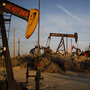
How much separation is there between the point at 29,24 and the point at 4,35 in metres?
0.87

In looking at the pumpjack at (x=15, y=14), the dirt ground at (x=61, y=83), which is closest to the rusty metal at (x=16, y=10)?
the pumpjack at (x=15, y=14)

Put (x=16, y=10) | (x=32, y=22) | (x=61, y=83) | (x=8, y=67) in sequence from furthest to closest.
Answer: (x=61, y=83)
(x=16, y=10)
(x=32, y=22)
(x=8, y=67)

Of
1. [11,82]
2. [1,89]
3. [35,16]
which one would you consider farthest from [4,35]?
[1,89]

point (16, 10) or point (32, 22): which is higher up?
point (16, 10)

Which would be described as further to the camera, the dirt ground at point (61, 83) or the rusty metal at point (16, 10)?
the dirt ground at point (61, 83)

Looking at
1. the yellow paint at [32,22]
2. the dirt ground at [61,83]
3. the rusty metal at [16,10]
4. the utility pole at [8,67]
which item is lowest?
the dirt ground at [61,83]

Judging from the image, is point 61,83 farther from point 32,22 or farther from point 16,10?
point 16,10

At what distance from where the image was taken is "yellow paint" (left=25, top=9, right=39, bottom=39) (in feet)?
13.3

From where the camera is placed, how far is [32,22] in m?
4.12

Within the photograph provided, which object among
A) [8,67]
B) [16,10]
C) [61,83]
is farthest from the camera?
[61,83]

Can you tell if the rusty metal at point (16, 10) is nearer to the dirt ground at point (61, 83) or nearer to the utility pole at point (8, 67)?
the utility pole at point (8, 67)

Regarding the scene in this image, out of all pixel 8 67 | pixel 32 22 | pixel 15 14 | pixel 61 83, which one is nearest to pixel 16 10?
pixel 15 14

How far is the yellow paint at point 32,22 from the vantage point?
406 centimetres

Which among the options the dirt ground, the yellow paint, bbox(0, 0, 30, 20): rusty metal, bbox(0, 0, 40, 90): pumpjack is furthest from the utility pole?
the dirt ground
